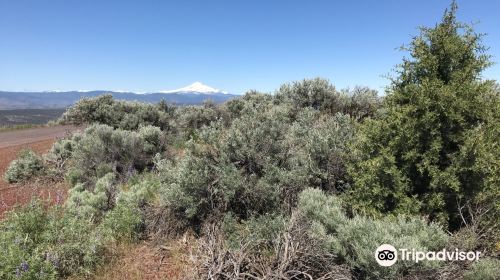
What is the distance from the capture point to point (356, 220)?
4359mm

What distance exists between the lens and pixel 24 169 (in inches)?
475

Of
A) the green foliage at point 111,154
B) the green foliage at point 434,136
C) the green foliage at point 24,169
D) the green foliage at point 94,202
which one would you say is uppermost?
the green foliage at point 434,136

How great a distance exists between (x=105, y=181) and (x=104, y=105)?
12.9 meters

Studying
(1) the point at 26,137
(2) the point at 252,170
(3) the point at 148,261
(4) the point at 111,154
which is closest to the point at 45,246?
(3) the point at 148,261

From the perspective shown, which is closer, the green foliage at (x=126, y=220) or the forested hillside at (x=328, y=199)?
the forested hillside at (x=328, y=199)

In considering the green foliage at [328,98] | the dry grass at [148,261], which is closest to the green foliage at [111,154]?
the dry grass at [148,261]

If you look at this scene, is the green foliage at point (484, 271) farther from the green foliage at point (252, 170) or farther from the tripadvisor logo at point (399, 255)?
the green foliage at point (252, 170)

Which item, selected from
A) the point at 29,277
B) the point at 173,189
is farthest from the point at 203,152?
the point at 29,277

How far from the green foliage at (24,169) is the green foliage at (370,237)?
1115 centimetres

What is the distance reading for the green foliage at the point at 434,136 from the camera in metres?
4.85

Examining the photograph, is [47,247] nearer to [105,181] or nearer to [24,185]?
[105,181]

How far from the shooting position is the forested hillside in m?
4.08

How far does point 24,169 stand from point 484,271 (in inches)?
531

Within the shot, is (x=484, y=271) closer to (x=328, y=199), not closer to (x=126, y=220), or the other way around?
(x=328, y=199)
